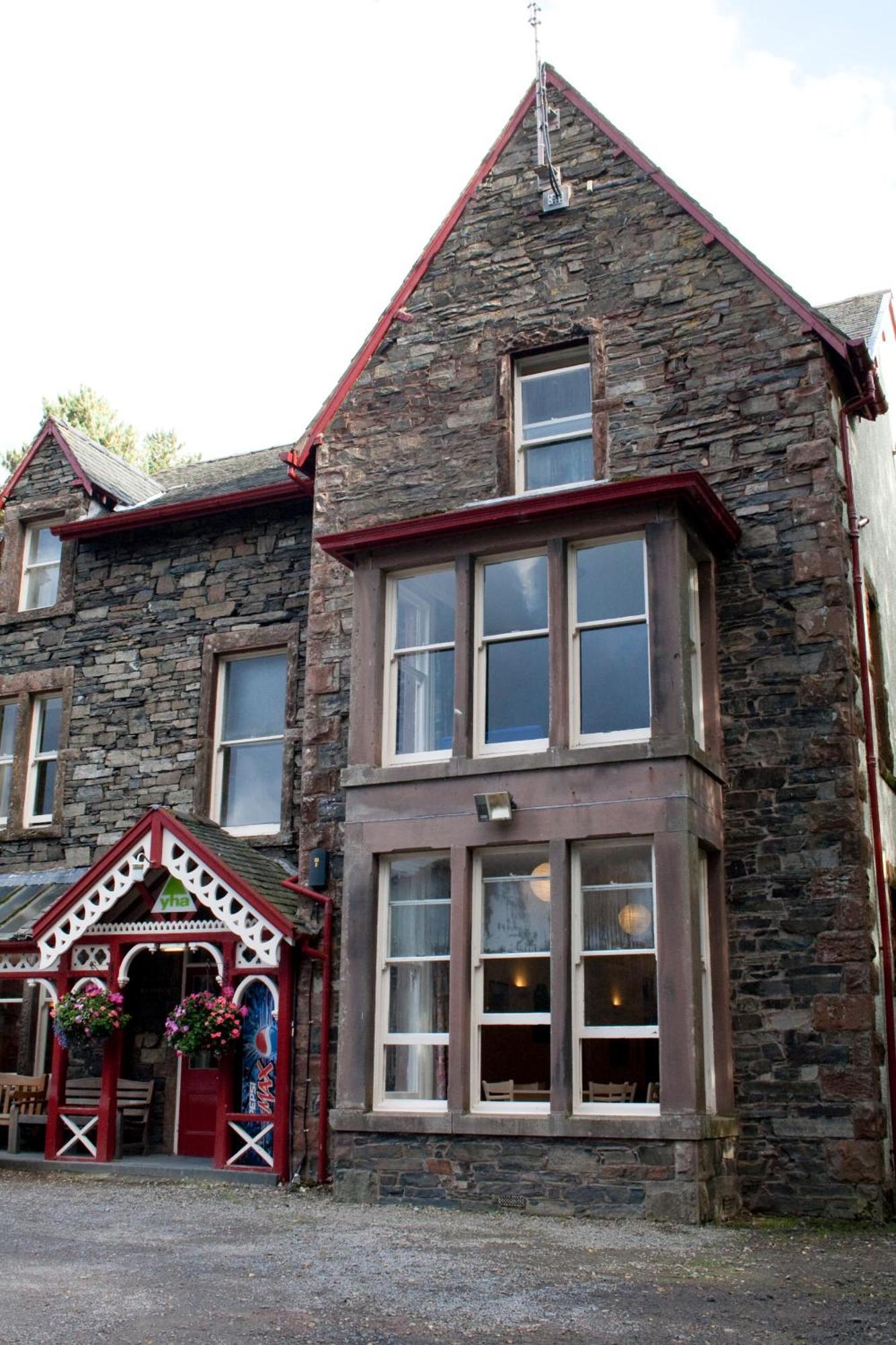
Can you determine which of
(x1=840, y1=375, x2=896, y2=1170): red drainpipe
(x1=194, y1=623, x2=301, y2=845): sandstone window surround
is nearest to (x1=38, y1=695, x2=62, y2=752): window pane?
(x1=194, y1=623, x2=301, y2=845): sandstone window surround

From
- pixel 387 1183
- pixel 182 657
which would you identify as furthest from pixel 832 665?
pixel 182 657

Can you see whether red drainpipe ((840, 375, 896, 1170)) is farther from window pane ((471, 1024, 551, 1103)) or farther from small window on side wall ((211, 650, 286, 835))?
small window on side wall ((211, 650, 286, 835))

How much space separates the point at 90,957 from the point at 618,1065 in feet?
20.3

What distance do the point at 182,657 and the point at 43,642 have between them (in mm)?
2327

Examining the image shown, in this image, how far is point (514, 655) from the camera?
12914 mm

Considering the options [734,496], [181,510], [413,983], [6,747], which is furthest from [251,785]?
[734,496]

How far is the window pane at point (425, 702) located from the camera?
1314 cm

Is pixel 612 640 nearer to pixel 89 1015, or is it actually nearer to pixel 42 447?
pixel 89 1015

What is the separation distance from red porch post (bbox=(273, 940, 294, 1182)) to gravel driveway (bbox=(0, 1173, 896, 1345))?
1572mm

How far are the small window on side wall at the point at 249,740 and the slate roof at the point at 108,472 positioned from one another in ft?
11.3

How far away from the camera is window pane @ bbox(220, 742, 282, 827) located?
16.0m

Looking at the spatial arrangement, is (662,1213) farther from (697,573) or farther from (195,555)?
(195,555)

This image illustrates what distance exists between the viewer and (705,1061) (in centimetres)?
1148

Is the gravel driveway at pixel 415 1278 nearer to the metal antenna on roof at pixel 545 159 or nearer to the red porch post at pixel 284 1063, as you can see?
the red porch post at pixel 284 1063
